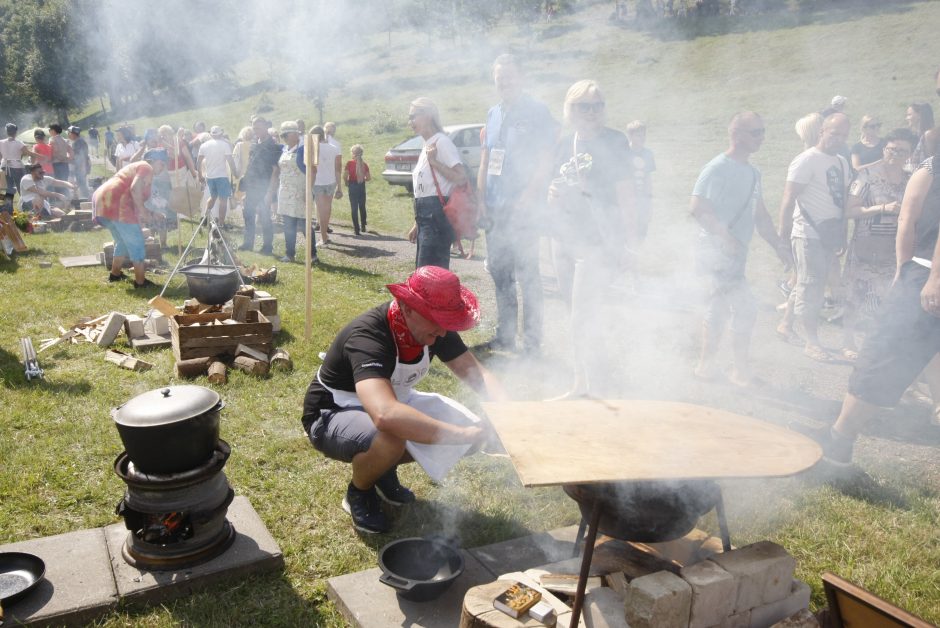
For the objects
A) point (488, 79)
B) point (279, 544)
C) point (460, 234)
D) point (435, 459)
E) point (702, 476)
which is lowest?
point (279, 544)

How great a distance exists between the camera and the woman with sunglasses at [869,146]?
6.63 m

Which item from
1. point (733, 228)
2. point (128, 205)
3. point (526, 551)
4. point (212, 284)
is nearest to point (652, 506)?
point (526, 551)

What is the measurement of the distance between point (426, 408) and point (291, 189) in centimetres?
616

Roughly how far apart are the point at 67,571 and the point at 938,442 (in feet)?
14.9

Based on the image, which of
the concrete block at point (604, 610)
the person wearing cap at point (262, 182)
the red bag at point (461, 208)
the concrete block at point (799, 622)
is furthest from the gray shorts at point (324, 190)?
the concrete block at point (799, 622)

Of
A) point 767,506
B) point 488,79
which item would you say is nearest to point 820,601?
point 767,506

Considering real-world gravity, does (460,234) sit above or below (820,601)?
above

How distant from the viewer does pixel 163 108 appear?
18266 mm

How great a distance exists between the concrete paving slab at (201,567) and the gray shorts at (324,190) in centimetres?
716

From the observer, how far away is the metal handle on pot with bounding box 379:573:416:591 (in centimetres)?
238

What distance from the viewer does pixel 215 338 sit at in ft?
16.3

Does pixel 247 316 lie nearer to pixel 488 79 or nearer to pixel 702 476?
pixel 488 79

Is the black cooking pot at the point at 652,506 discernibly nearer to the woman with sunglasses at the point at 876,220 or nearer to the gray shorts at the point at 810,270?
the gray shorts at the point at 810,270

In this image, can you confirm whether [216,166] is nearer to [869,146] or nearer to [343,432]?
[343,432]
